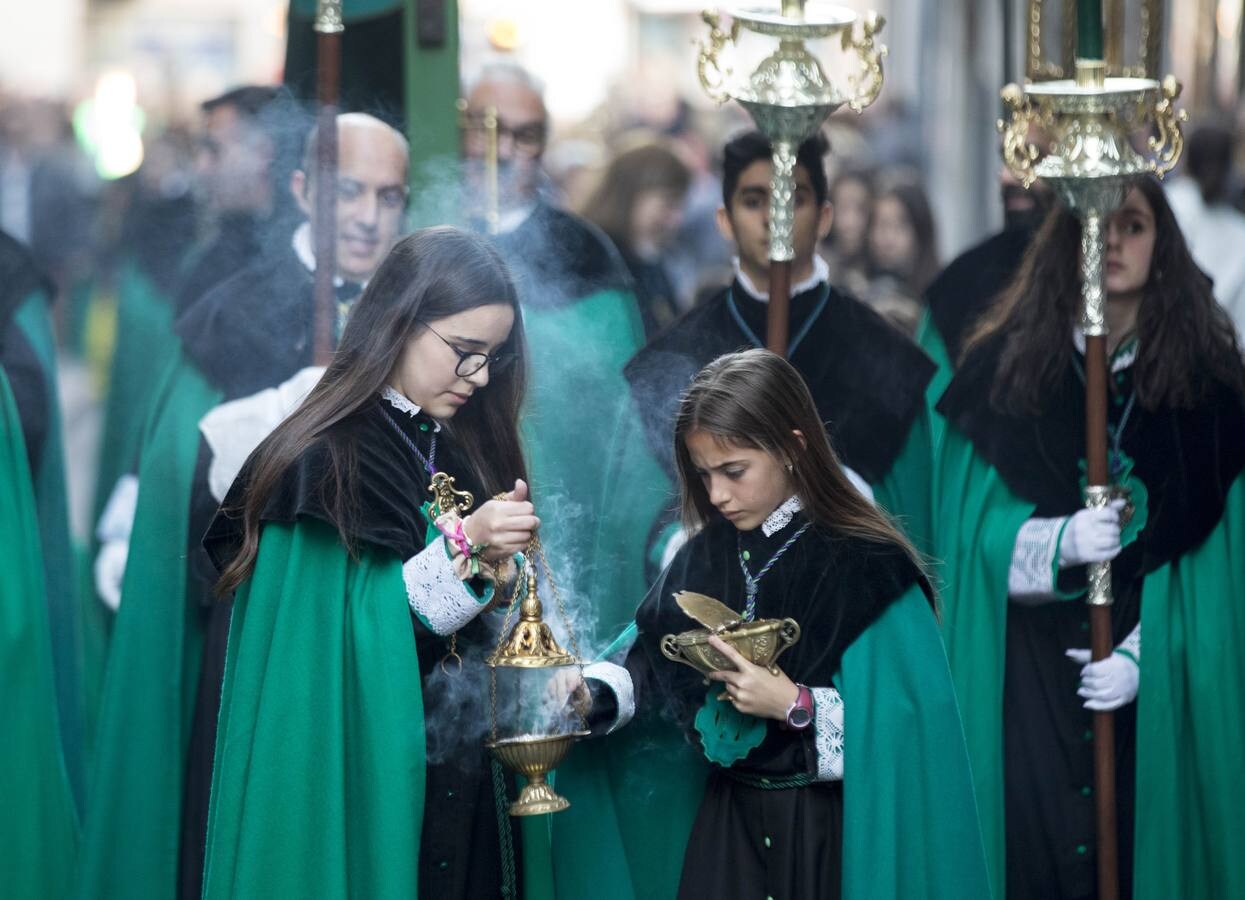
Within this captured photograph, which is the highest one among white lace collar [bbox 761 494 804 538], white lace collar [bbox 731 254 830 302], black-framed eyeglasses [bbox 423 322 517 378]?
white lace collar [bbox 731 254 830 302]

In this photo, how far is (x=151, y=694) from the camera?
18.3ft

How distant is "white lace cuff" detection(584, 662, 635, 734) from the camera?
14.0ft

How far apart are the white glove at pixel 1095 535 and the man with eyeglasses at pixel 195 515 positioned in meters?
1.95

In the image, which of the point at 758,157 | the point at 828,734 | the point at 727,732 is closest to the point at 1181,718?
the point at 828,734

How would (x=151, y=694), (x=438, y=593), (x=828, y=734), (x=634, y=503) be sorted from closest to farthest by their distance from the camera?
1. (x=438, y=593)
2. (x=828, y=734)
3. (x=634, y=503)
4. (x=151, y=694)

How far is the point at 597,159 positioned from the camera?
14867mm

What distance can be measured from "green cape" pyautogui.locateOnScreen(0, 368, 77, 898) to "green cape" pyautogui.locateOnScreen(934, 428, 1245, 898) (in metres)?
2.39

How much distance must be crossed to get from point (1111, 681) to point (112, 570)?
3004 mm

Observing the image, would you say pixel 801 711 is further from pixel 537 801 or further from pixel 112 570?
pixel 112 570

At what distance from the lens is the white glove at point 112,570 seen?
6145mm

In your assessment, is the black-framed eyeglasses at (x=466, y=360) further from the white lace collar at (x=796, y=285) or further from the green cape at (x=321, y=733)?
the white lace collar at (x=796, y=285)

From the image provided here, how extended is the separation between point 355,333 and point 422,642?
2.16ft

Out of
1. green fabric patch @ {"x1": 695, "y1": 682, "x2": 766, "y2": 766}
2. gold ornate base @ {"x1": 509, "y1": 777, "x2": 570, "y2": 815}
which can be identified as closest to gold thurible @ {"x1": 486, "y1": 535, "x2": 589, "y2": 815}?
gold ornate base @ {"x1": 509, "y1": 777, "x2": 570, "y2": 815}

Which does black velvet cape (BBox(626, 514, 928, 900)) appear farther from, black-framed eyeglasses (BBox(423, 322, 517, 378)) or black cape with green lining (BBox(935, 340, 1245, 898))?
black cape with green lining (BBox(935, 340, 1245, 898))
